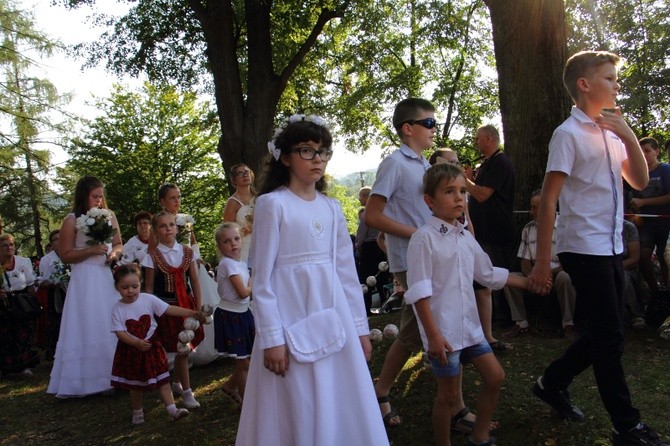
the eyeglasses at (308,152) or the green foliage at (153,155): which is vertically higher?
the green foliage at (153,155)

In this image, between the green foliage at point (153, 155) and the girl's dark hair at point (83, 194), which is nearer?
the girl's dark hair at point (83, 194)

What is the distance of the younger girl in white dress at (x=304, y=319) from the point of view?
2.97m

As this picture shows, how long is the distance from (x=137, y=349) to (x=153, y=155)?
30847 mm

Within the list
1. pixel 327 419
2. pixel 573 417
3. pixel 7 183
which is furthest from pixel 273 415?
pixel 7 183

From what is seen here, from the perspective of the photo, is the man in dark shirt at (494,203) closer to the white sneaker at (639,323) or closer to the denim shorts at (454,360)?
the white sneaker at (639,323)

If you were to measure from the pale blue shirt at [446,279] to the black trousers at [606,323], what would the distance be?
1.56ft

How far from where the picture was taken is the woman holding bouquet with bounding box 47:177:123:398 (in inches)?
268

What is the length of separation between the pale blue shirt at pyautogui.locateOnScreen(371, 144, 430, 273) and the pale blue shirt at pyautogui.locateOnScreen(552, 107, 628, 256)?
993 mm

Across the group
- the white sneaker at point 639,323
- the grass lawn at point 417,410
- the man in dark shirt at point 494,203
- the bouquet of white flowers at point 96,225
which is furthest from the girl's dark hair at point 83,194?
the white sneaker at point 639,323

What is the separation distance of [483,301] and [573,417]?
1384 mm

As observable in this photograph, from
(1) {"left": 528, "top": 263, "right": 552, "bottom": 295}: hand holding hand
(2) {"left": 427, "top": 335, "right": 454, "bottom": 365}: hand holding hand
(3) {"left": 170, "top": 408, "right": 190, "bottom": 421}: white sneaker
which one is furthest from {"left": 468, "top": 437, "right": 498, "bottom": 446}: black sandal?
(3) {"left": 170, "top": 408, "right": 190, "bottom": 421}: white sneaker

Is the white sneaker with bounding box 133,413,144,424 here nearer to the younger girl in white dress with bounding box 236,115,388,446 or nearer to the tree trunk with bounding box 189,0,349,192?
the younger girl in white dress with bounding box 236,115,388,446

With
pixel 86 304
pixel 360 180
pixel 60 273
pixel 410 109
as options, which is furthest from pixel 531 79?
pixel 360 180

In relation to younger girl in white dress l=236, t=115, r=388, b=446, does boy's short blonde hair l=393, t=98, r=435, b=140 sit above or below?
above
